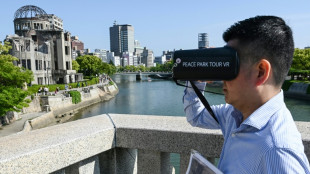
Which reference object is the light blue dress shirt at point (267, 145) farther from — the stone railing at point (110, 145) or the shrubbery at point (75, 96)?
the shrubbery at point (75, 96)

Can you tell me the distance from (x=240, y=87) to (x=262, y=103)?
0.12 m

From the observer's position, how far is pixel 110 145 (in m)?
2.45

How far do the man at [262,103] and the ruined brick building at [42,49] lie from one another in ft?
134

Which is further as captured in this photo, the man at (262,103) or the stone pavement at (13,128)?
the stone pavement at (13,128)

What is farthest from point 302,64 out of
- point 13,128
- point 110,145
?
point 110,145

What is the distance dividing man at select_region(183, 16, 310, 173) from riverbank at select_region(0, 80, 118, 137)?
730 inches

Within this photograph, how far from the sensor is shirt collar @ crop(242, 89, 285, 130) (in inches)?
42.8

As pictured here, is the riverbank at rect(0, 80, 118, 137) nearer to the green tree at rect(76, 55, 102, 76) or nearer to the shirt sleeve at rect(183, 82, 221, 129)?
the shirt sleeve at rect(183, 82, 221, 129)

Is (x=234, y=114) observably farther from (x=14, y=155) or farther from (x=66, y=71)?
(x=66, y=71)

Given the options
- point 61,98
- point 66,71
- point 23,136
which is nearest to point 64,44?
point 66,71

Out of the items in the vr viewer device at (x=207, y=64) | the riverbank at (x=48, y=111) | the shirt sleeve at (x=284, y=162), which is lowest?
the riverbank at (x=48, y=111)

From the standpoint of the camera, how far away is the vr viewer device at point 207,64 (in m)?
1.21

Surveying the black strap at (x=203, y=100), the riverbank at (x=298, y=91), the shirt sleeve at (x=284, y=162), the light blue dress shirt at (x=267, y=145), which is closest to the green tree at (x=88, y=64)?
the riverbank at (x=298, y=91)

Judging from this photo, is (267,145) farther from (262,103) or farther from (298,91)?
(298,91)
